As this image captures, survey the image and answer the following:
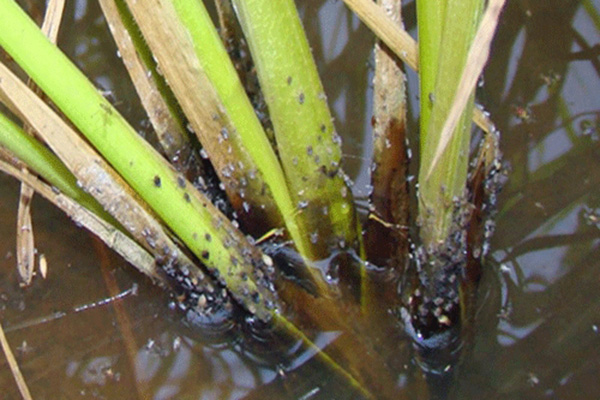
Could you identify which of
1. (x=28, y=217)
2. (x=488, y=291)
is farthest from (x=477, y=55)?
(x=28, y=217)

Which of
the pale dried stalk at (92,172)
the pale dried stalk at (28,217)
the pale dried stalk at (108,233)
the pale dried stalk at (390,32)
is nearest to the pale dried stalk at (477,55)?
the pale dried stalk at (390,32)

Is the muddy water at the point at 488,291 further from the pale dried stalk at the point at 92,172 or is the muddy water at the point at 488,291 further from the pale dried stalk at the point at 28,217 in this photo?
the pale dried stalk at the point at 92,172

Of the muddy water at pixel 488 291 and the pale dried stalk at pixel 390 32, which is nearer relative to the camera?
the pale dried stalk at pixel 390 32

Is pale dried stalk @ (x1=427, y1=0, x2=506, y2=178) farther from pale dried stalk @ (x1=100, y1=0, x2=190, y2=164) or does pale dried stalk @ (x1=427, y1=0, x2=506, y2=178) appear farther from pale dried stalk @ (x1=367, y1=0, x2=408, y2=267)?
pale dried stalk @ (x1=100, y1=0, x2=190, y2=164)

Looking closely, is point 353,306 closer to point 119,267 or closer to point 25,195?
point 119,267

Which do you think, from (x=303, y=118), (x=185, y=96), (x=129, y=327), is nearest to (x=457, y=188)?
(x=303, y=118)

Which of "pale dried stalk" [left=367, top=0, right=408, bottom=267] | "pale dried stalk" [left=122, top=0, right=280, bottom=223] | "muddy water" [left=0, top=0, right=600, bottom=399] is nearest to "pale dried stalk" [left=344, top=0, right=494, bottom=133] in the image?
"pale dried stalk" [left=367, top=0, right=408, bottom=267]
